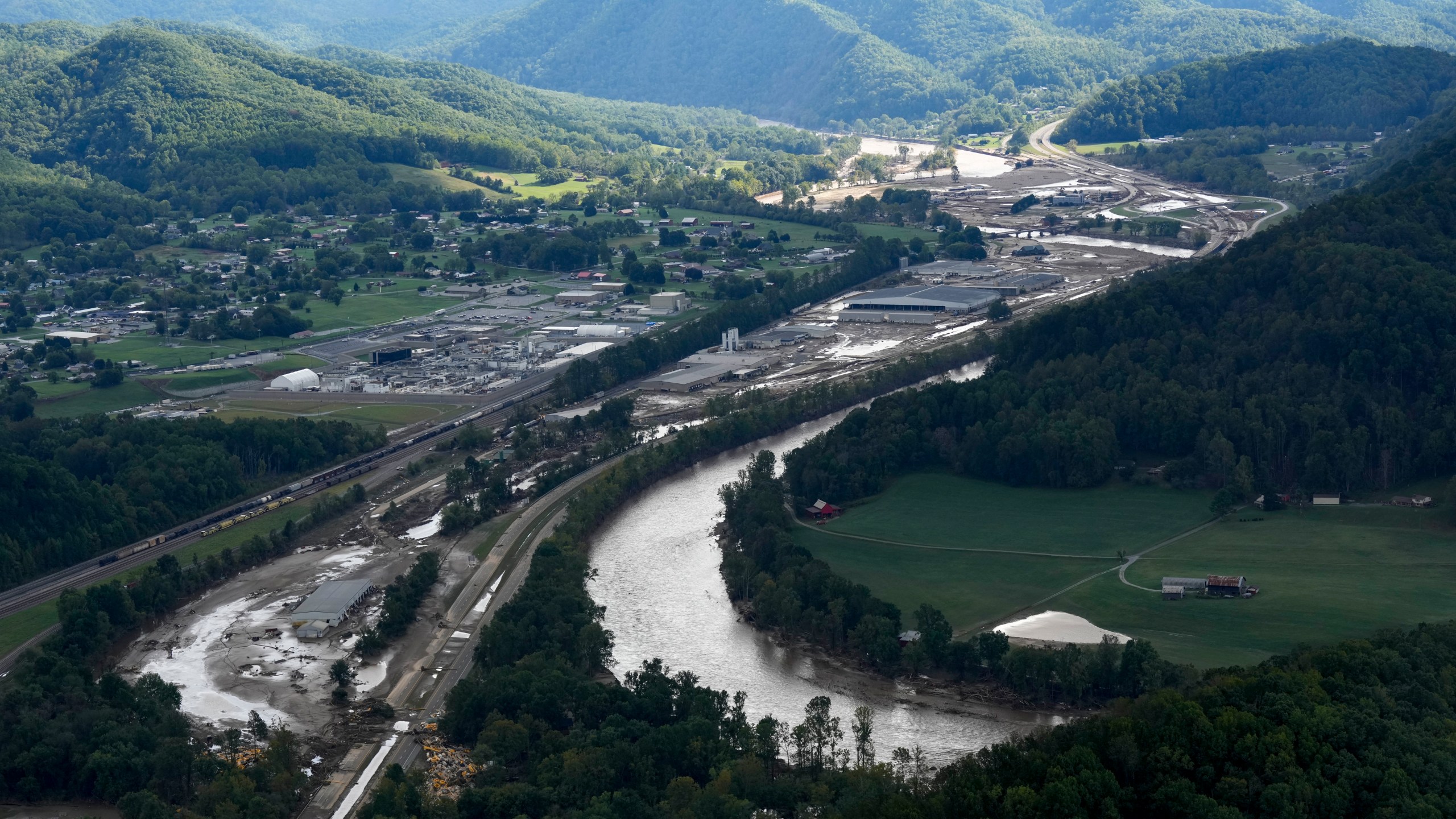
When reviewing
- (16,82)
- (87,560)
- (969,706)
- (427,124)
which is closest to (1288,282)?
(969,706)

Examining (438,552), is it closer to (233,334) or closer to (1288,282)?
(1288,282)

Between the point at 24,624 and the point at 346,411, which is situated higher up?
the point at 346,411

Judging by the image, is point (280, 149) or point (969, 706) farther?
point (280, 149)

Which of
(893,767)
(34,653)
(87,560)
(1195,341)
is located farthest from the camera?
(1195,341)

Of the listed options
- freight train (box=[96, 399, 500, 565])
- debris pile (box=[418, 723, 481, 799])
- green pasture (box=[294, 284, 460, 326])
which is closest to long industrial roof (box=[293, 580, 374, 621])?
freight train (box=[96, 399, 500, 565])

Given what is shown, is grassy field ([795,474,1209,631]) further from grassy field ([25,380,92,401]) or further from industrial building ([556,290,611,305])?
industrial building ([556,290,611,305])

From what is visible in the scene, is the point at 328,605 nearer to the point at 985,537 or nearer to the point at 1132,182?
the point at 985,537

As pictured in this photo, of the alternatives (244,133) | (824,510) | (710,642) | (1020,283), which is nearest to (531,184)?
(244,133)

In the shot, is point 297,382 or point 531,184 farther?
point 531,184
